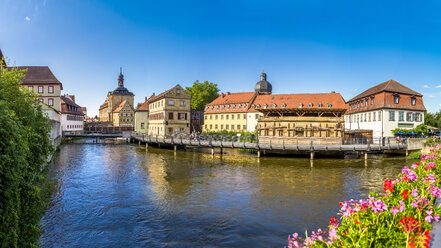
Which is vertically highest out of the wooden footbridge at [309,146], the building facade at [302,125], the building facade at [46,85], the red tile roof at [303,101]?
the building facade at [46,85]

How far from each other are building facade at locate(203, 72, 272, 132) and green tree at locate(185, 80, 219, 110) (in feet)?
31.4

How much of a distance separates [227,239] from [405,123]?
4212 centimetres

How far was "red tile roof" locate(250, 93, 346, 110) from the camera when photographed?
54.3m

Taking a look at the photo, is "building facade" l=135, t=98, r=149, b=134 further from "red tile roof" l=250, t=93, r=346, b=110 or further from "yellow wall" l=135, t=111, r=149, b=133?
"red tile roof" l=250, t=93, r=346, b=110

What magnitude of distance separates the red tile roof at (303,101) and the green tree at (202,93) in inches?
770

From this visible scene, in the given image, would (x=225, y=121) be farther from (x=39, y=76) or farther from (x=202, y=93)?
(x=39, y=76)

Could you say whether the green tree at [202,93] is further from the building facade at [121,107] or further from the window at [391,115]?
the window at [391,115]

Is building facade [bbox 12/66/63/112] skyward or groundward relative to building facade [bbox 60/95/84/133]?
skyward

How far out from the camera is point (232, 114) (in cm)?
6150

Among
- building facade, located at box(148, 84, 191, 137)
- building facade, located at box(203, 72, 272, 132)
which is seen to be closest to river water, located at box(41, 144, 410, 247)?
building facade, located at box(148, 84, 191, 137)

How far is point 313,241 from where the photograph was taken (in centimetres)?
430

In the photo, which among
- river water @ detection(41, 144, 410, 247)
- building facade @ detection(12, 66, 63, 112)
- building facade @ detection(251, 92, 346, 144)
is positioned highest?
building facade @ detection(12, 66, 63, 112)

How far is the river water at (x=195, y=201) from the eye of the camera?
11.3 meters

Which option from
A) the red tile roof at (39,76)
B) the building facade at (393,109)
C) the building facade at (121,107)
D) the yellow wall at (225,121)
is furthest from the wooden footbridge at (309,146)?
the building facade at (121,107)
